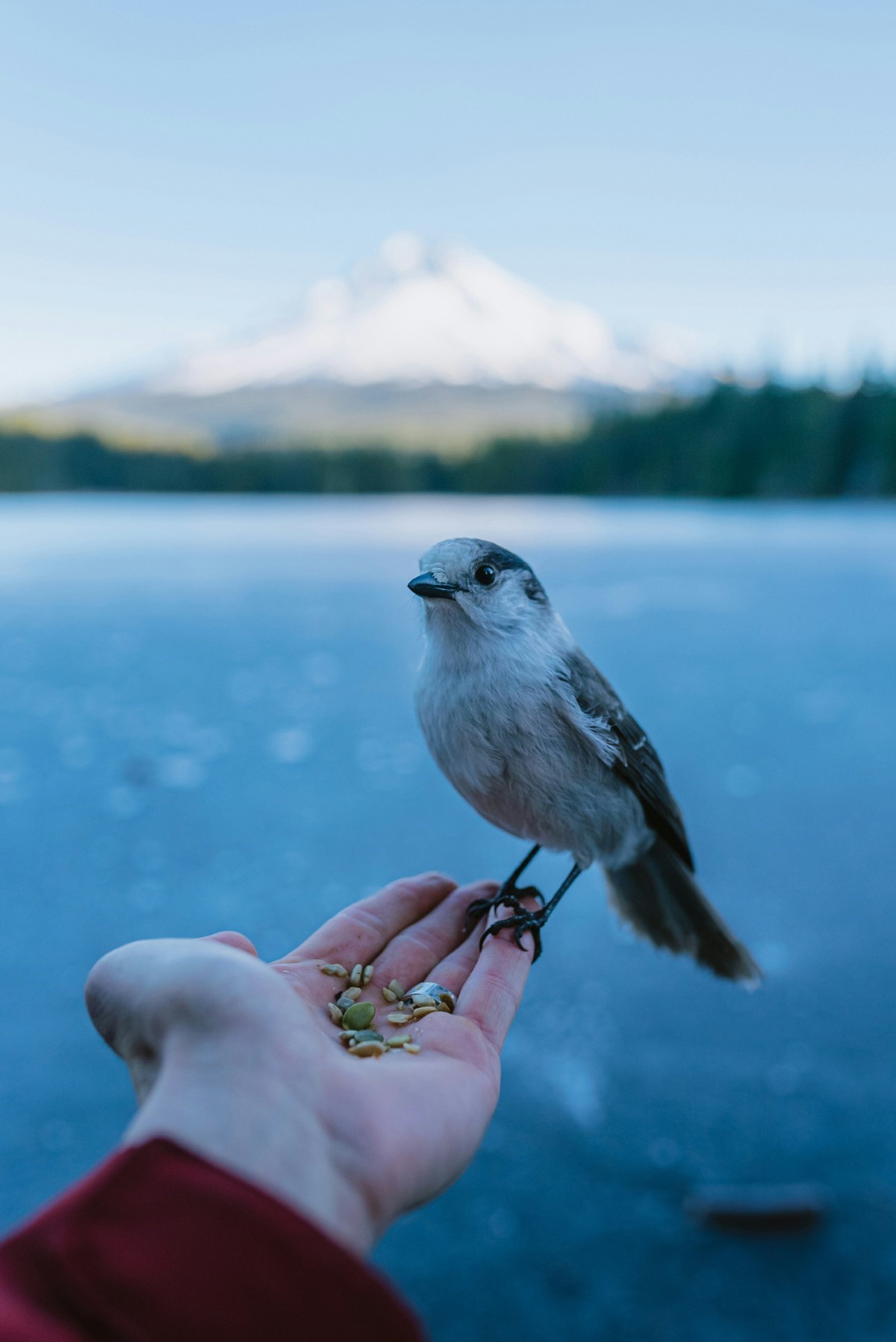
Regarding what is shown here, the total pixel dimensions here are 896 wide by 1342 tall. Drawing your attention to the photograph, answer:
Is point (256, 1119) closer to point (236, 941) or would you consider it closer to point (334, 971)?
point (236, 941)

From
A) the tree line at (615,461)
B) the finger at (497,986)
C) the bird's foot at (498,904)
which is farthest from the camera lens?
the tree line at (615,461)

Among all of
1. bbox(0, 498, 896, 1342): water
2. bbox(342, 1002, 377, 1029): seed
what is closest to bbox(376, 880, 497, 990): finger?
bbox(342, 1002, 377, 1029): seed

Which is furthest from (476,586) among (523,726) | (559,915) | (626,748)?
(559,915)

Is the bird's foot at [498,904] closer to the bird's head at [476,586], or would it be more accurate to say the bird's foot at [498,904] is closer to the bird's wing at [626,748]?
the bird's wing at [626,748]

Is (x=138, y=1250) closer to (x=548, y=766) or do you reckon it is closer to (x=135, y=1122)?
(x=135, y=1122)

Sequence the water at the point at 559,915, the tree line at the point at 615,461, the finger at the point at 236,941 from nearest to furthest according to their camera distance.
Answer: the finger at the point at 236,941, the water at the point at 559,915, the tree line at the point at 615,461


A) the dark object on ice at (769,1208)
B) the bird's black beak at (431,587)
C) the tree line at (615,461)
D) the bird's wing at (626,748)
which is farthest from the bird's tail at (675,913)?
the tree line at (615,461)

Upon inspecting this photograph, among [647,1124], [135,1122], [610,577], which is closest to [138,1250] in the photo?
[135,1122]
